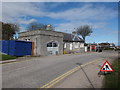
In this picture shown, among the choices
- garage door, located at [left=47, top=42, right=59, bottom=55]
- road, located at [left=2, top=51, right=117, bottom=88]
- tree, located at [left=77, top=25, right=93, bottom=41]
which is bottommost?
road, located at [left=2, top=51, right=117, bottom=88]

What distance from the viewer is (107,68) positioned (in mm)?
7496

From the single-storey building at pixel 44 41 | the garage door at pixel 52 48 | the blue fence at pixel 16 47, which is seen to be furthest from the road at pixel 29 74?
the garage door at pixel 52 48

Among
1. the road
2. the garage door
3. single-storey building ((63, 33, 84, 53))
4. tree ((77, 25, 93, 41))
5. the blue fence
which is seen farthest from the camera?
tree ((77, 25, 93, 41))

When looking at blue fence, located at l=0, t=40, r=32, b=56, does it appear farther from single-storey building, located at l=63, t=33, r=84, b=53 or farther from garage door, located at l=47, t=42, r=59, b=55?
single-storey building, located at l=63, t=33, r=84, b=53

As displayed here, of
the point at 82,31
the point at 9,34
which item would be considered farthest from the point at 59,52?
the point at 82,31

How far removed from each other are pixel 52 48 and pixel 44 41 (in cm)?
293

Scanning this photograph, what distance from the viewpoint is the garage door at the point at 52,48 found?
986 inches

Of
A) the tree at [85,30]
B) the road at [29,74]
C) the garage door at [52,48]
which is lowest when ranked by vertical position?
the road at [29,74]

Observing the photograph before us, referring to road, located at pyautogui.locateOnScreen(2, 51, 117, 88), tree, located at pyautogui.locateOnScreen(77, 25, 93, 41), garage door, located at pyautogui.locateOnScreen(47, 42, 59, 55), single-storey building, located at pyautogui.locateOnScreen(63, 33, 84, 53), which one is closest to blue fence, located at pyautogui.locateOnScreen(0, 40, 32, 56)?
garage door, located at pyautogui.locateOnScreen(47, 42, 59, 55)

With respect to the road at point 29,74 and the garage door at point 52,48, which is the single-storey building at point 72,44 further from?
the road at point 29,74

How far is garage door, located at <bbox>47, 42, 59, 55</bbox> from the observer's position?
82.2 ft

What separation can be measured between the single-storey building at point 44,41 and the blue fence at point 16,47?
1.74 meters

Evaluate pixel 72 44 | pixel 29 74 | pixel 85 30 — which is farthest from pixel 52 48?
pixel 85 30

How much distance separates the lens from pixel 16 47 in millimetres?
19734
